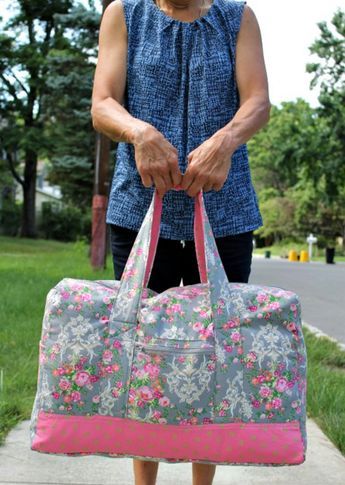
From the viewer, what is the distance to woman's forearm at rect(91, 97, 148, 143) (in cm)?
227

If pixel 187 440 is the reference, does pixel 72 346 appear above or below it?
above

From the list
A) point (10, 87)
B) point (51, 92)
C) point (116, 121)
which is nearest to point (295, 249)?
point (10, 87)

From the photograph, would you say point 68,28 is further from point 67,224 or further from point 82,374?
point 67,224

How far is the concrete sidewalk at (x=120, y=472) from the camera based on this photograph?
3.30 m

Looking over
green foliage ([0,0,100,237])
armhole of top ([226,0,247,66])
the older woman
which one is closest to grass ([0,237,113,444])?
the older woman

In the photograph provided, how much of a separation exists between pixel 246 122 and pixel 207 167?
0.27 meters

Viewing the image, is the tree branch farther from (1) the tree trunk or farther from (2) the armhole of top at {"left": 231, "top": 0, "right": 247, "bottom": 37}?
(2) the armhole of top at {"left": 231, "top": 0, "right": 247, "bottom": 37}

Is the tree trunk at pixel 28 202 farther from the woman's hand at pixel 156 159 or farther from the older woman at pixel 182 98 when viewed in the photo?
the woman's hand at pixel 156 159

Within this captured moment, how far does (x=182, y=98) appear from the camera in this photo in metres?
2.47

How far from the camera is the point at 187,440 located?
2113mm

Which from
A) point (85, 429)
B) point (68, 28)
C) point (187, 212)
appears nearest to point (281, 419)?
point (85, 429)

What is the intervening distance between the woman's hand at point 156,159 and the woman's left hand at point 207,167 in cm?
4

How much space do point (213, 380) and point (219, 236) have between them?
0.56 metres

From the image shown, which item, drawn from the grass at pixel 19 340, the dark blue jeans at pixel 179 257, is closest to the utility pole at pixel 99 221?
the grass at pixel 19 340
